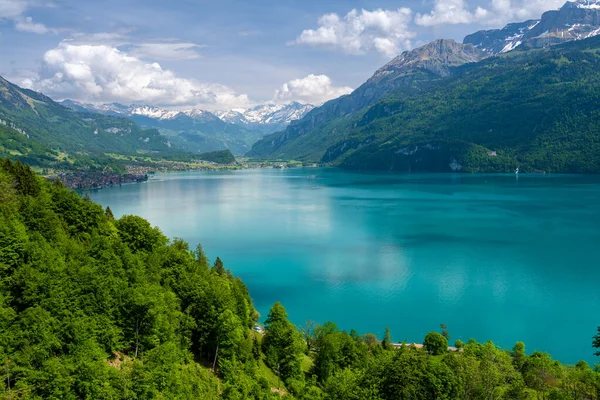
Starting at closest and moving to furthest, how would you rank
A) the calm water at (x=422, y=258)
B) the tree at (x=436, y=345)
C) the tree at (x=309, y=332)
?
the tree at (x=436, y=345) → the tree at (x=309, y=332) → the calm water at (x=422, y=258)

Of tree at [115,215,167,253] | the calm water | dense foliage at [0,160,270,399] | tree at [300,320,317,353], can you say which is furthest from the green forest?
the calm water

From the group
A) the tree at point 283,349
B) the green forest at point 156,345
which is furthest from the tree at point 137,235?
the tree at point 283,349

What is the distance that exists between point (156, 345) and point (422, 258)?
168 feet

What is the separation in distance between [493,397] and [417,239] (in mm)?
59274

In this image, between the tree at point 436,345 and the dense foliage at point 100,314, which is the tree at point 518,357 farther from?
the dense foliage at point 100,314

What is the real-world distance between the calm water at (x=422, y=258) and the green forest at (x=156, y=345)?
38.1ft

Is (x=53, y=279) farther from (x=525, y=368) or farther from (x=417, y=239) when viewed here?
(x=417, y=239)

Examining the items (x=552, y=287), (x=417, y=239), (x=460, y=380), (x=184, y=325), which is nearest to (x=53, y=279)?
(x=184, y=325)

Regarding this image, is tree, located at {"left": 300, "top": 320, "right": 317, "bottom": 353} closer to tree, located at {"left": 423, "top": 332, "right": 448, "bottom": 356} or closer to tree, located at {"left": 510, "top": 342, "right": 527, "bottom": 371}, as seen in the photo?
tree, located at {"left": 423, "top": 332, "right": 448, "bottom": 356}

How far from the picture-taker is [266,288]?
2156 inches

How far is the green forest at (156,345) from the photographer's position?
1878cm

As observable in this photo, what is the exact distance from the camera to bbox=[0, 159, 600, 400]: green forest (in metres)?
18.8

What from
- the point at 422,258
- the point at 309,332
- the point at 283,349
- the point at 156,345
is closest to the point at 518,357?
the point at 283,349

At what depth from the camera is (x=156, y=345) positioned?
24.4 m
